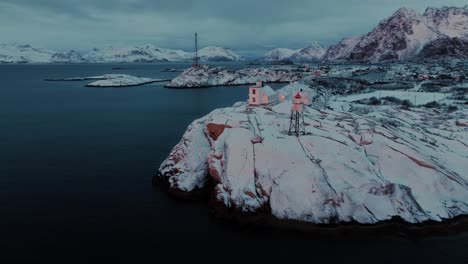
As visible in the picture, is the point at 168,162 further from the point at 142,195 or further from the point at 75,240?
the point at 75,240

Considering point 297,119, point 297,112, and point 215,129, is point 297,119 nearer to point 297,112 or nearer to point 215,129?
point 297,112

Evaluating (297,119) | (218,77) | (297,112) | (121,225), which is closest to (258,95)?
(297,112)

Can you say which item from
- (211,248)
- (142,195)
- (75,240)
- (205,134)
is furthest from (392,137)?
(75,240)

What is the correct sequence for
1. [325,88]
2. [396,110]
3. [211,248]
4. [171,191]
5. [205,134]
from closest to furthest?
[211,248]
[171,191]
[205,134]
[396,110]
[325,88]

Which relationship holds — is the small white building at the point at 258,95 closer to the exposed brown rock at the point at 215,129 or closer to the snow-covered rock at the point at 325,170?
the snow-covered rock at the point at 325,170

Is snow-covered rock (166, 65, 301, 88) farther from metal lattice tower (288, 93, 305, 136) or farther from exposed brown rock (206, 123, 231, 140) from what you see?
metal lattice tower (288, 93, 305, 136)

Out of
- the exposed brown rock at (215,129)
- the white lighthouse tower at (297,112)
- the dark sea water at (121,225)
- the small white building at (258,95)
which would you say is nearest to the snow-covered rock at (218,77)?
the small white building at (258,95)

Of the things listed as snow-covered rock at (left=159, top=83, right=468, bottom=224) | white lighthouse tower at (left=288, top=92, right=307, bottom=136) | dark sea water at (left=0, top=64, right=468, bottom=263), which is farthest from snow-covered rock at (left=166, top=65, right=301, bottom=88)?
white lighthouse tower at (left=288, top=92, right=307, bottom=136)
